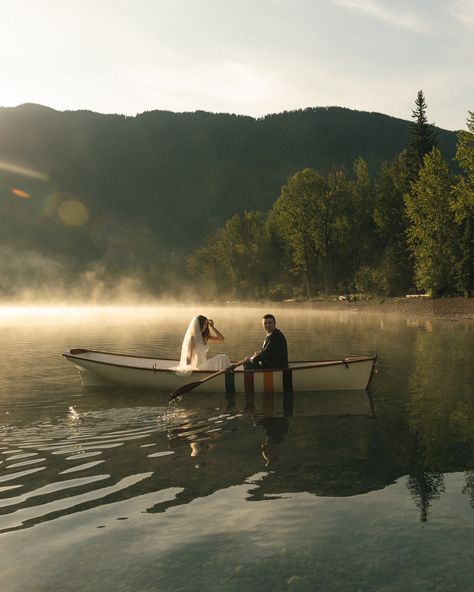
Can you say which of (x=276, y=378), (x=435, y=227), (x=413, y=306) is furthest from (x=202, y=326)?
(x=435, y=227)

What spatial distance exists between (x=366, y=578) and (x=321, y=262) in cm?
8125

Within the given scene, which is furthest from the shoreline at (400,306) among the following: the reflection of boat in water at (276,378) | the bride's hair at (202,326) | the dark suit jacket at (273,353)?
the bride's hair at (202,326)

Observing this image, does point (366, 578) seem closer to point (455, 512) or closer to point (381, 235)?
point (455, 512)

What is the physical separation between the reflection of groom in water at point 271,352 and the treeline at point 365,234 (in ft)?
116

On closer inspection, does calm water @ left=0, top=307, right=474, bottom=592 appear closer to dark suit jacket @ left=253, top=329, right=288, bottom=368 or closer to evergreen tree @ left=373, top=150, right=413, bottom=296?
dark suit jacket @ left=253, top=329, right=288, bottom=368

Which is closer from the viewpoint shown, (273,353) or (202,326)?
(273,353)

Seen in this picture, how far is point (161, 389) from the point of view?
16281 mm

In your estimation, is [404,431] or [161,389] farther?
[161,389]

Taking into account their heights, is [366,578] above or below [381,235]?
below

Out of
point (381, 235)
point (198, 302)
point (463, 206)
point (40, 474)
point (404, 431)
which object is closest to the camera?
point (40, 474)

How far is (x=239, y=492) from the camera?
25.4ft

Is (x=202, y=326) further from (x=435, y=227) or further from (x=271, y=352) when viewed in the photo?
(x=435, y=227)

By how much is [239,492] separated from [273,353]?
7.63m

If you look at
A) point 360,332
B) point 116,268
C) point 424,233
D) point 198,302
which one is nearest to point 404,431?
point 360,332
